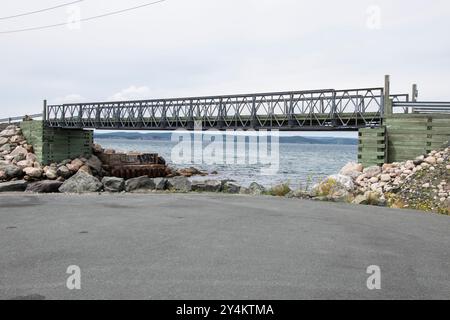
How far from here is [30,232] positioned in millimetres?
8492

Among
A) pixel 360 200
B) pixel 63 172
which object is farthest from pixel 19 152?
pixel 360 200

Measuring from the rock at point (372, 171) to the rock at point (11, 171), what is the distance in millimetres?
30534

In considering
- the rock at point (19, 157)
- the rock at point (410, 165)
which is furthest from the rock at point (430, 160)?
the rock at point (19, 157)

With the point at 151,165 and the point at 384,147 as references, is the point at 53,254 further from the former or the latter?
the point at 151,165

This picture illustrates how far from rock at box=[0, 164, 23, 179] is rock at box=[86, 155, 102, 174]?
10110 mm

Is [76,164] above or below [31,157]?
below

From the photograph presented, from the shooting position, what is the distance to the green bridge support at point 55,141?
4816cm

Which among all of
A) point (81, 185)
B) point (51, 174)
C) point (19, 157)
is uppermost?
point (19, 157)

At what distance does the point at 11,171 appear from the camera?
3766 cm

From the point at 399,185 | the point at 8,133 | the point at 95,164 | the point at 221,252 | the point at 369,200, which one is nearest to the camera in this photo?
the point at 221,252

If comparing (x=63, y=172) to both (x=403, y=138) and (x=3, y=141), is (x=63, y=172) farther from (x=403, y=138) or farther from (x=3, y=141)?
(x=403, y=138)

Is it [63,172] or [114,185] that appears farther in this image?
[63,172]

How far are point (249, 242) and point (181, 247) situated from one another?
1252mm

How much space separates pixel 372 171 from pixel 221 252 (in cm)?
1338
